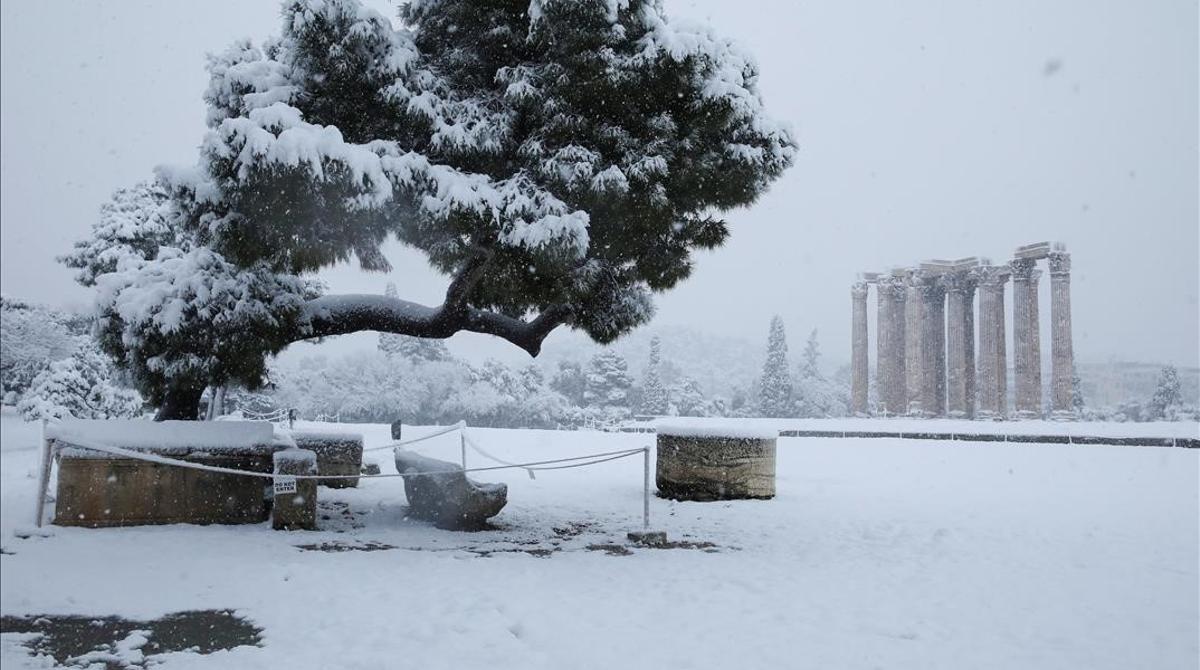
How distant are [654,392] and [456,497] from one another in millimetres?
39650

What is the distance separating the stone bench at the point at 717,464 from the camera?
1041 centimetres

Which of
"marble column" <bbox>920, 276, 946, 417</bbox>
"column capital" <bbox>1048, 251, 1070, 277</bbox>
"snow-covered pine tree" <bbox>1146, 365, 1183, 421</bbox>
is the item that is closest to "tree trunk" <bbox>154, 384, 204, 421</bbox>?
"column capital" <bbox>1048, 251, 1070, 277</bbox>

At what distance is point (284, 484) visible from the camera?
24.0 feet

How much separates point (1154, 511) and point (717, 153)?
290 inches

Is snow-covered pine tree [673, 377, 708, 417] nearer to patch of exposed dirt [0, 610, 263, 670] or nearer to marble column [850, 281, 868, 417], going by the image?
marble column [850, 281, 868, 417]

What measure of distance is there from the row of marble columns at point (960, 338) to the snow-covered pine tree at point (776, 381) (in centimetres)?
954

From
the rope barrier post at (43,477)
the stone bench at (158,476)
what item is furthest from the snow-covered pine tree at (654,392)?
the rope barrier post at (43,477)

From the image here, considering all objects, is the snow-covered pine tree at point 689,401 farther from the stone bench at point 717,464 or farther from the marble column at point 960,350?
the stone bench at point 717,464

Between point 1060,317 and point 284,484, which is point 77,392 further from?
point 1060,317

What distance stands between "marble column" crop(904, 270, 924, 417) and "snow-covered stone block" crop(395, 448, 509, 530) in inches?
1174

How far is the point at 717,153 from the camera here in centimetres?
777

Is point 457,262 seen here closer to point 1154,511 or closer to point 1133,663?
point 1133,663

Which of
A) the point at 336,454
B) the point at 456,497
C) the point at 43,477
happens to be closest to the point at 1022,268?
the point at 336,454

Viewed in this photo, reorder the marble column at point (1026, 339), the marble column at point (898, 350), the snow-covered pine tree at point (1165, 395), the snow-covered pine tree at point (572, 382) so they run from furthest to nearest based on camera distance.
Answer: the snow-covered pine tree at point (572, 382) → the snow-covered pine tree at point (1165, 395) → the marble column at point (898, 350) → the marble column at point (1026, 339)
